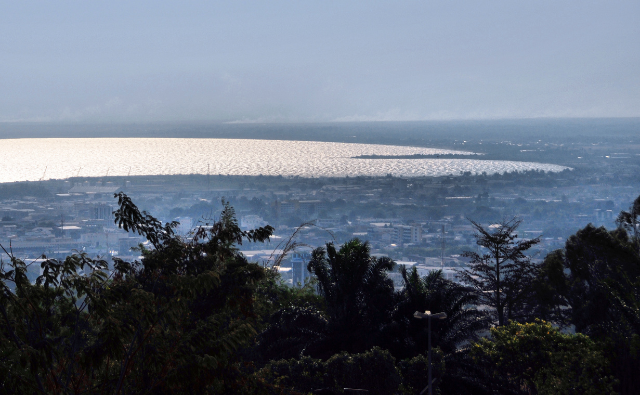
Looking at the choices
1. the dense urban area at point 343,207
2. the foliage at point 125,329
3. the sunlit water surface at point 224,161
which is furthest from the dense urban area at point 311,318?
the sunlit water surface at point 224,161

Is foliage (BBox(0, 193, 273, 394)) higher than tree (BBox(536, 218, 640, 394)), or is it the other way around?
foliage (BBox(0, 193, 273, 394))

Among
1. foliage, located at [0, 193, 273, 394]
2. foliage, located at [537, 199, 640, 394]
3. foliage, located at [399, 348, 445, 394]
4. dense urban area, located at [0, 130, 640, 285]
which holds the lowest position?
dense urban area, located at [0, 130, 640, 285]

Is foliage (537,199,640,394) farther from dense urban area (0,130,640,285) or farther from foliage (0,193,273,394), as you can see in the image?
dense urban area (0,130,640,285)

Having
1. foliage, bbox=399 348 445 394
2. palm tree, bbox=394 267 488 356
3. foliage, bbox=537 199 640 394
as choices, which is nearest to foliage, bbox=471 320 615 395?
foliage, bbox=537 199 640 394

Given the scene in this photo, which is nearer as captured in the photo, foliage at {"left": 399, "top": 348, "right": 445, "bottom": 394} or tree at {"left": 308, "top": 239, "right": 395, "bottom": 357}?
foliage at {"left": 399, "top": 348, "right": 445, "bottom": 394}

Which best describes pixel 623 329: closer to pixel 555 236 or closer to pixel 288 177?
pixel 555 236

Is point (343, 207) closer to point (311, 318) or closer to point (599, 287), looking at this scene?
point (599, 287)

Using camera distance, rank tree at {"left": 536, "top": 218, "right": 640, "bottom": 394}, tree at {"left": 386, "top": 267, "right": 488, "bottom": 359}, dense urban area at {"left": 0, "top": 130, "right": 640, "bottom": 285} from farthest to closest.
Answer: dense urban area at {"left": 0, "top": 130, "right": 640, "bottom": 285}
tree at {"left": 386, "top": 267, "right": 488, "bottom": 359}
tree at {"left": 536, "top": 218, "right": 640, "bottom": 394}
